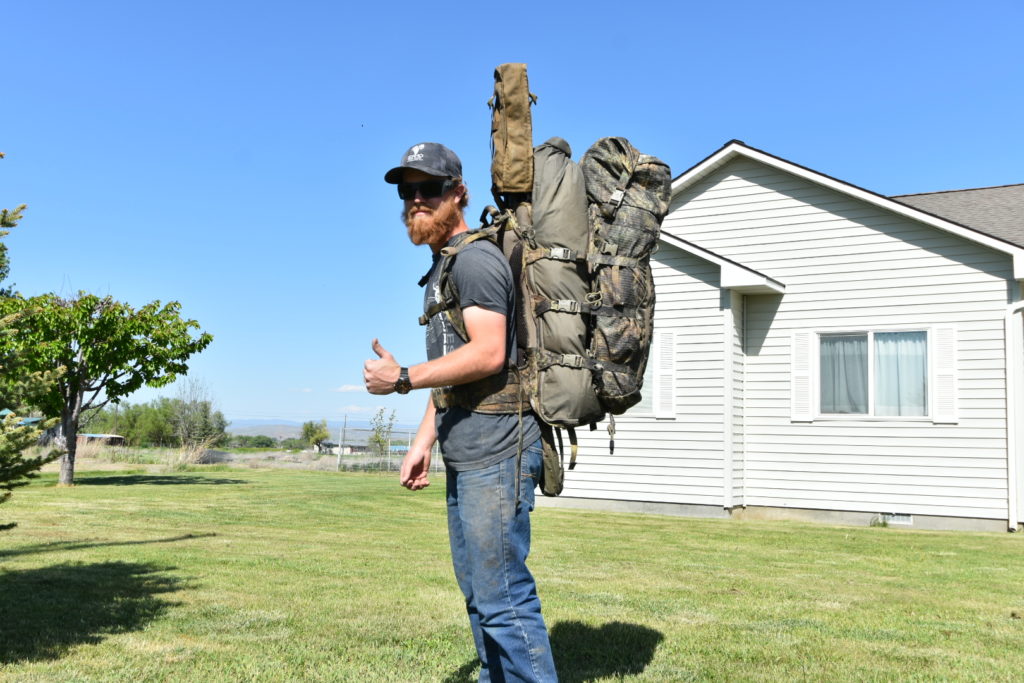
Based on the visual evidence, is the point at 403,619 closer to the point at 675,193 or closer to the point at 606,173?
the point at 606,173

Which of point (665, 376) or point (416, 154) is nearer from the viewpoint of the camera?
point (416, 154)

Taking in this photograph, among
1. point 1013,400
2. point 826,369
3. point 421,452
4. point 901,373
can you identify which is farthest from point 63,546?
point 1013,400

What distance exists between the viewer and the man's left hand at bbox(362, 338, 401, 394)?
10.6ft

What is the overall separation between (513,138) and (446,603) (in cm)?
399

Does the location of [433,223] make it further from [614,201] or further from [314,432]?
[314,432]

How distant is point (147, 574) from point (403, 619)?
9.18 feet

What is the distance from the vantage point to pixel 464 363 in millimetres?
3270

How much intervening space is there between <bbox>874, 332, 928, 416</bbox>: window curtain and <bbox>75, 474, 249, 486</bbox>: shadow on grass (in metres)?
14.3

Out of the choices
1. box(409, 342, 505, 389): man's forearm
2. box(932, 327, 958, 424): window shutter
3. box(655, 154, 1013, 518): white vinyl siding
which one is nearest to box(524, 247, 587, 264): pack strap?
box(409, 342, 505, 389): man's forearm

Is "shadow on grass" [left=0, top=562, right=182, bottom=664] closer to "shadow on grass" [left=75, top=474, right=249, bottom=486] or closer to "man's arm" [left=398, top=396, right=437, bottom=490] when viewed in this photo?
"man's arm" [left=398, top=396, right=437, bottom=490]

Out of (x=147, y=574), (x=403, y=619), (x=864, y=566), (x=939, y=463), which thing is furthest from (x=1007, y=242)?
(x=147, y=574)

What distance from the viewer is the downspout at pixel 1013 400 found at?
13766 mm

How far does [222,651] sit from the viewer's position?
5117mm

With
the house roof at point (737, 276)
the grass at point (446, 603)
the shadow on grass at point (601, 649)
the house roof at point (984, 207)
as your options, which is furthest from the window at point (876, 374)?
the shadow on grass at point (601, 649)
